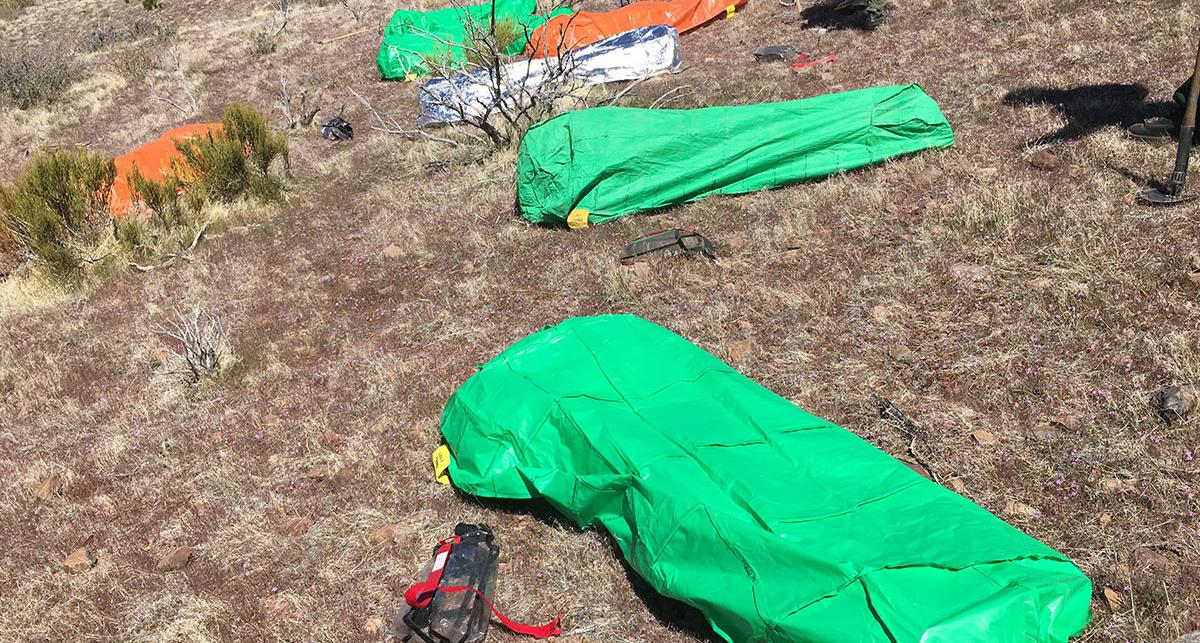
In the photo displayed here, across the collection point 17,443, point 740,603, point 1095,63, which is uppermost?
point 1095,63

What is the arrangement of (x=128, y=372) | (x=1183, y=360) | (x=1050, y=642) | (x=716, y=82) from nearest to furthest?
(x=1050, y=642) → (x=1183, y=360) → (x=128, y=372) → (x=716, y=82)

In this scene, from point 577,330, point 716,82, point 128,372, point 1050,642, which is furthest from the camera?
point 716,82

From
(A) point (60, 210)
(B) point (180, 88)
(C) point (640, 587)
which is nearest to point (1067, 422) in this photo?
(C) point (640, 587)

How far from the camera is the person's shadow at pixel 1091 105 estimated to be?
710 centimetres

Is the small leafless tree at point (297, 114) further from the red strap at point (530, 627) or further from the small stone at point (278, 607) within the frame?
the red strap at point (530, 627)

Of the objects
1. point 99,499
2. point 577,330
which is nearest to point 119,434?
point 99,499

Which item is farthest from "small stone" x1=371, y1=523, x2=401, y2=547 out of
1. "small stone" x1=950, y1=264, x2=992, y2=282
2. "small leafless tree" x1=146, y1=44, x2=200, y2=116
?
"small leafless tree" x1=146, y1=44, x2=200, y2=116

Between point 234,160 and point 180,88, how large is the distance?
6.67 metres

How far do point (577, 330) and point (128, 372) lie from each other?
4.12 m

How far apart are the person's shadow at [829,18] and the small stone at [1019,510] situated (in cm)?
878

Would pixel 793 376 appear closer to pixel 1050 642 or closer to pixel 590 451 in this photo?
pixel 590 451

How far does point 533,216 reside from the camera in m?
7.68

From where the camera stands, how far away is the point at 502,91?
10.7 meters

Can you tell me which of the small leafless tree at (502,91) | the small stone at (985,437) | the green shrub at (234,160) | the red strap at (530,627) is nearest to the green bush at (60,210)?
the green shrub at (234,160)
